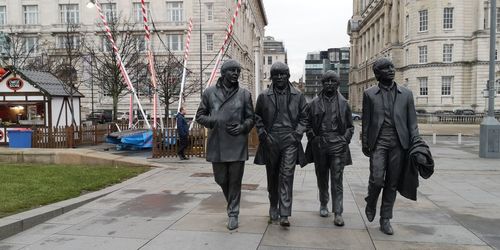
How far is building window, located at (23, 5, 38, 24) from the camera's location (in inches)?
2255

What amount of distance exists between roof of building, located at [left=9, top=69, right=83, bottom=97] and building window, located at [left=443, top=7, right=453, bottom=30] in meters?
45.6

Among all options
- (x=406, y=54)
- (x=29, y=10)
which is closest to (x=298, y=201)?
(x=406, y=54)

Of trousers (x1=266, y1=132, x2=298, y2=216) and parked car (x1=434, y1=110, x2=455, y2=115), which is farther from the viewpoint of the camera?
parked car (x1=434, y1=110, x2=455, y2=115)

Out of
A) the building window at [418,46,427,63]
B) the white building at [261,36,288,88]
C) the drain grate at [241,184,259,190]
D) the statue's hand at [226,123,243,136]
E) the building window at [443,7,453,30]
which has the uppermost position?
the white building at [261,36,288,88]

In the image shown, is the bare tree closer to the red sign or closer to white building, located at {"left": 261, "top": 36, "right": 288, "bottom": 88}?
the red sign

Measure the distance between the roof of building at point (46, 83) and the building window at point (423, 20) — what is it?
45426 mm

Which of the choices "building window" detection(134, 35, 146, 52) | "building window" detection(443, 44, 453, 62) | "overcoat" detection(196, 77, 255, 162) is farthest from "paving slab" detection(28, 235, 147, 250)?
"building window" detection(443, 44, 453, 62)

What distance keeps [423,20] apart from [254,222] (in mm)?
53437

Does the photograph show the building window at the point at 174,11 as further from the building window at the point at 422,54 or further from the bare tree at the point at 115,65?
the building window at the point at 422,54

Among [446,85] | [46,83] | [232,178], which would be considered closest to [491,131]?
[232,178]

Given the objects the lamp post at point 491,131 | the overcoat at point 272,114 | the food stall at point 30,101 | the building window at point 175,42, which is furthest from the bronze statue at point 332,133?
the building window at point 175,42

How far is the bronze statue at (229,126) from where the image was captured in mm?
5438

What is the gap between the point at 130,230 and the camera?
5484 mm

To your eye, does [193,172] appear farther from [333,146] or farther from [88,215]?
[333,146]
